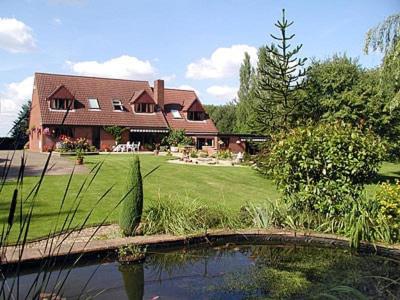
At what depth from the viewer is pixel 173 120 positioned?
41.7m

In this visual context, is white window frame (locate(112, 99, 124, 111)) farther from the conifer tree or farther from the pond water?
the pond water

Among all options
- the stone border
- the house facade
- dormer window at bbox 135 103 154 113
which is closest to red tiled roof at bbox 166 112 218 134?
the house facade

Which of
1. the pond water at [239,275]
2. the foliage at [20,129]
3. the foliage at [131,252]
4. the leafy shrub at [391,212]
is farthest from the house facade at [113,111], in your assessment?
the foliage at [20,129]

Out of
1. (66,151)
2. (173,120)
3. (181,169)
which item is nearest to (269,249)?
(181,169)

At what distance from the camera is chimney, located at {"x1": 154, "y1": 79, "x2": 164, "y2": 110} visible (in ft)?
137

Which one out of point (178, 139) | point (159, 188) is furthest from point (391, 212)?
point (178, 139)

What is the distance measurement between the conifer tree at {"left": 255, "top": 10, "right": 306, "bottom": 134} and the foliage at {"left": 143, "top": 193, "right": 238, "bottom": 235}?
10.7 m

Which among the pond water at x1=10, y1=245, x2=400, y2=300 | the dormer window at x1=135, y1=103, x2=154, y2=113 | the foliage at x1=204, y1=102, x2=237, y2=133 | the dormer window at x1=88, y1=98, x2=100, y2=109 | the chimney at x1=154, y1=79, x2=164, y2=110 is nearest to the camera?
the pond water at x1=10, y1=245, x2=400, y2=300

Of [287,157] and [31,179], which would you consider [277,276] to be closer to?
[287,157]

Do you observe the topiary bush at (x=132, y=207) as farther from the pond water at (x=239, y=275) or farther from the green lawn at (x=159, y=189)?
the green lawn at (x=159, y=189)

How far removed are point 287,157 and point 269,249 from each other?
7.31 ft

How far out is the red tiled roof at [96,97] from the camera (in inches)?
1436

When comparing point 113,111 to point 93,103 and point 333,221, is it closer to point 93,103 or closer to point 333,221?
point 93,103

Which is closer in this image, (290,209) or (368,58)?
(290,209)
